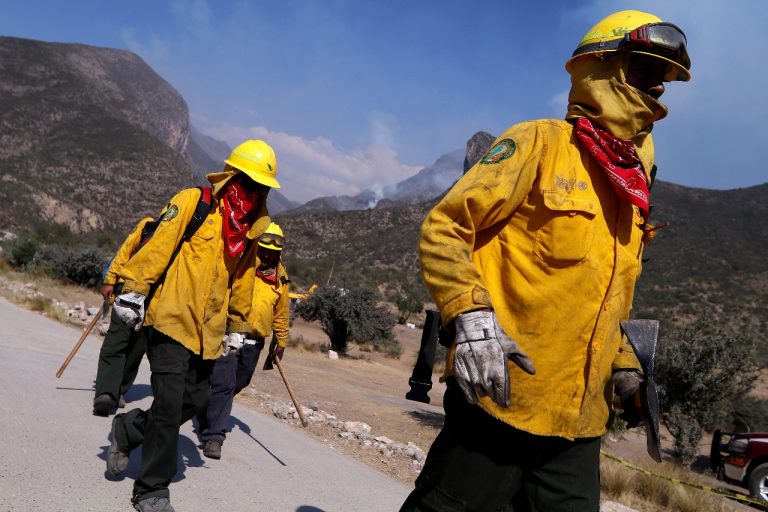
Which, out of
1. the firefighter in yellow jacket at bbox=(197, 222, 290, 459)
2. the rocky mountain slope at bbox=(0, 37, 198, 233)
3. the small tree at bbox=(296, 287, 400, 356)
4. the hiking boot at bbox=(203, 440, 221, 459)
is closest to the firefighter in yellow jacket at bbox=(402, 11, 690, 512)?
the firefighter in yellow jacket at bbox=(197, 222, 290, 459)

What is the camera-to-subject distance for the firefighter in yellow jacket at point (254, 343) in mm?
5148

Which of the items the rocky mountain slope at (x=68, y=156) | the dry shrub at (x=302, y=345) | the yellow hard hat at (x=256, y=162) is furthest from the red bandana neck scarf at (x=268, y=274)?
the rocky mountain slope at (x=68, y=156)

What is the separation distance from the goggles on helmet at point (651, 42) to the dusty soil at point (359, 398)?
463 cm

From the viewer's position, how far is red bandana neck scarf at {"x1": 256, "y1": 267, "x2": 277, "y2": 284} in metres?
6.33

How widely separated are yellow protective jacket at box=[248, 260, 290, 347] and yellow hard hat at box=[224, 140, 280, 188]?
1769mm

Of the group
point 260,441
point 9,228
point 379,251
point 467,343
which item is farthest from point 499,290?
point 379,251

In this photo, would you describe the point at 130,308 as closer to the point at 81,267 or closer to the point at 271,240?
the point at 271,240

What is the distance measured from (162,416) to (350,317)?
55.3 feet

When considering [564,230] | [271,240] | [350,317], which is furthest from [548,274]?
[350,317]

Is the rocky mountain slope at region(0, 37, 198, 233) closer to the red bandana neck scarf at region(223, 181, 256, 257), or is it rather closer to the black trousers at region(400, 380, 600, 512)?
the red bandana neck scarf at region(223, 181, 256, 257)

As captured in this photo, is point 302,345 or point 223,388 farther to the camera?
point 302,345

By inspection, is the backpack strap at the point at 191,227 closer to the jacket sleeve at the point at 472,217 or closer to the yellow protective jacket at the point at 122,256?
the yellow protective jacket at the point at 122,256

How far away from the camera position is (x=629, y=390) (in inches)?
93.7

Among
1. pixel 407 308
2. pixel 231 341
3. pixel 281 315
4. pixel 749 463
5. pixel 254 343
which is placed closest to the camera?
pixel 231 341
